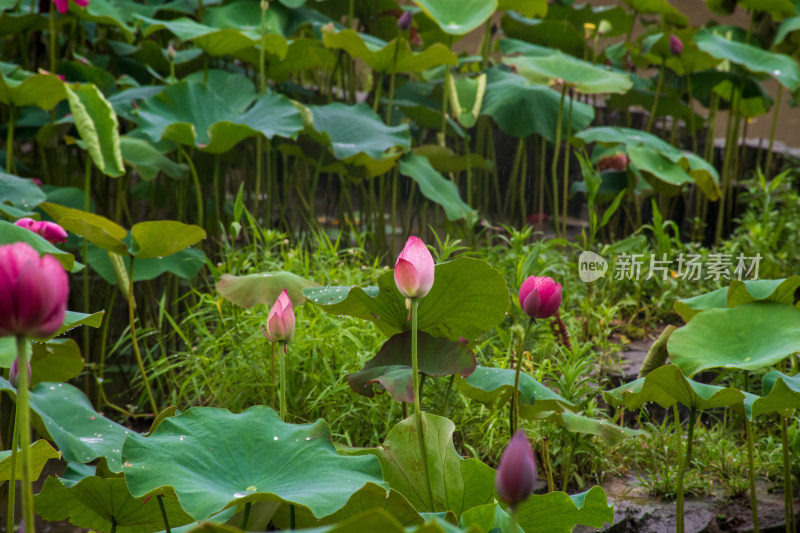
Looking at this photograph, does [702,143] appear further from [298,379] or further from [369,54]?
[298,379]

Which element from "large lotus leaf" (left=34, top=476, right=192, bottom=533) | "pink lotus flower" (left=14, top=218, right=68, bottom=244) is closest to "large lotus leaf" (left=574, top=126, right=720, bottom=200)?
"pink lotus flower" (left=14, top=218, right=68, bottom=244)

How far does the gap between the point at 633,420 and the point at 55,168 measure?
96.8 inches

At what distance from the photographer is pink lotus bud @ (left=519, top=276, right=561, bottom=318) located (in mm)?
1087

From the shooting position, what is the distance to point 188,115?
8.82 feet

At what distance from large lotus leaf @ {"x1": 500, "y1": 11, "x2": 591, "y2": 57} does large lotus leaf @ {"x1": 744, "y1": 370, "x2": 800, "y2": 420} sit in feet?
10.3

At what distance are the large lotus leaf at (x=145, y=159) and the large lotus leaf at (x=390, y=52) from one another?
2.58 ft

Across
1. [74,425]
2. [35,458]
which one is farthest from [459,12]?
[35,458]

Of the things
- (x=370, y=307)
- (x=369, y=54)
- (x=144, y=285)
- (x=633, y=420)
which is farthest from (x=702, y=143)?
(x=370, y=307)

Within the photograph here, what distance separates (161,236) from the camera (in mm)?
1628

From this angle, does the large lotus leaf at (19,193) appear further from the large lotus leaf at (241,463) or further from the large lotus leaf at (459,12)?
the large lotus leaf at (459,12)

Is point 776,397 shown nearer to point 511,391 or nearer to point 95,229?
point 511,391

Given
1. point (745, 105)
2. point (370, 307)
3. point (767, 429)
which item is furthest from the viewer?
point (745, 105)

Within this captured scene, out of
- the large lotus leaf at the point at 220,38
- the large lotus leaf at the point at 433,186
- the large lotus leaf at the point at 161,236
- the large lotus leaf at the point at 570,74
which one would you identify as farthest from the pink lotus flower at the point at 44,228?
the large lotus leaf at the point at 570,74

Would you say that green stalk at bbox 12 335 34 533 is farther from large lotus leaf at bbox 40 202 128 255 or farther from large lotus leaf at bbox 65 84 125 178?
large lotus leaf at bbox 65 84 125 178
